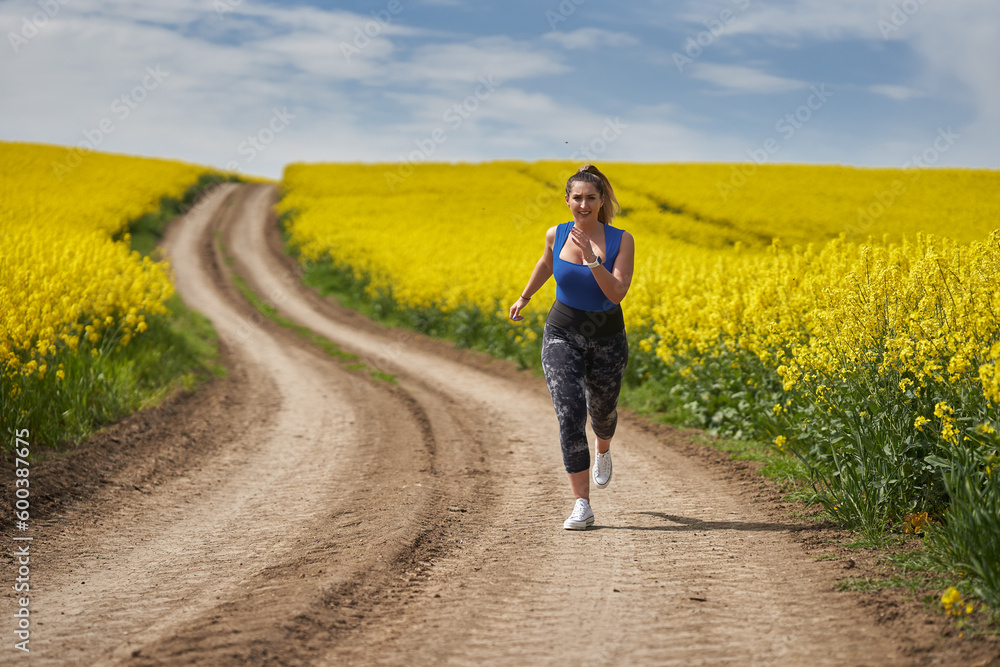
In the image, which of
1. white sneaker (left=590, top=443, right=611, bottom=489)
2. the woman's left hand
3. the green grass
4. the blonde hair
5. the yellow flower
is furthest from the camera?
the green grass

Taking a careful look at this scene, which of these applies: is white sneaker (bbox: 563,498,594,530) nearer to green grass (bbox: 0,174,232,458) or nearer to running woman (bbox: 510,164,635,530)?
running woman (bbox: 510,164,635,530)

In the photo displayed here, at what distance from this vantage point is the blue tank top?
455 centimetres

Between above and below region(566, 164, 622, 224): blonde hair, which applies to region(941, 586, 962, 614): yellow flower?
below

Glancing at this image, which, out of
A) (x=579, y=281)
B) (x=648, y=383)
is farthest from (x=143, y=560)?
(x=648, y=383)

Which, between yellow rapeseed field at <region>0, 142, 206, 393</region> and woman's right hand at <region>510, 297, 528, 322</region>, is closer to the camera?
woman's right hand at <region>510, 297, 528, 322</region>

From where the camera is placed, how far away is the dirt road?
311cm

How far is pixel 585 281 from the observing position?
4543mm

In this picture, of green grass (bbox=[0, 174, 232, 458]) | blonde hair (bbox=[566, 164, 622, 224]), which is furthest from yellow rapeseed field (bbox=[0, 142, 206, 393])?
blonde hair (bbox=[566, 164, 622, 224])

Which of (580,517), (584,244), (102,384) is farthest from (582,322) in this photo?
(102,384)

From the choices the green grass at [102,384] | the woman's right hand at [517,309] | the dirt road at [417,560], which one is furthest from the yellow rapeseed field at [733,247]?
the green grass at [102,384]

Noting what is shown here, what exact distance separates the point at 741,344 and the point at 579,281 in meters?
3.63

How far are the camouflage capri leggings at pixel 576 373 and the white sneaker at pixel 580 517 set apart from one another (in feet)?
→ 0.82

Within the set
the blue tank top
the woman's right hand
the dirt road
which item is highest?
the blue tank top

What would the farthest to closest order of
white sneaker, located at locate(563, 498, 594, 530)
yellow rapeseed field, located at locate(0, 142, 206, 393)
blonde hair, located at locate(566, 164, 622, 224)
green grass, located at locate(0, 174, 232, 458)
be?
yellow rapeseed field, located at locate(0, 142, 206, 393)
green grass, located at locate(0, 174, 232, 458)
white sneaker, located at locate(563, 498, 594, 530)
blonde hair, located at locate(566, 164, 622, 224)
